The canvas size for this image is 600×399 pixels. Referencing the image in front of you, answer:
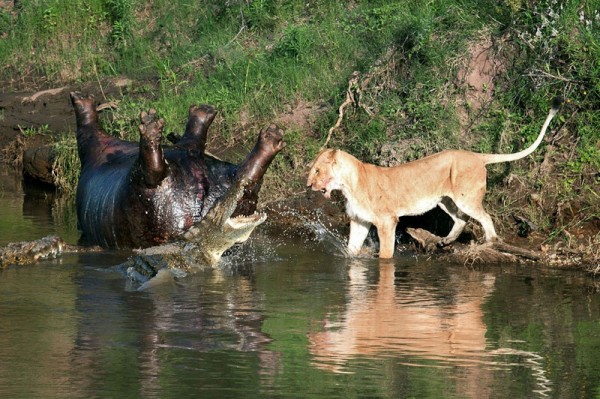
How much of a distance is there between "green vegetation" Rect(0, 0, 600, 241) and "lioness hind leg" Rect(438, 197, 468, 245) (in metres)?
0.40

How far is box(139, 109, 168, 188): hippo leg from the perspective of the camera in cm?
987

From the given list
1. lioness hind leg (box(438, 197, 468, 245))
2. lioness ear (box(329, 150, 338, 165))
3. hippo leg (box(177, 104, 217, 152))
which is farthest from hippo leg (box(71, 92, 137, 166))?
lioness hind leg (box(438, 197, 468, 245))

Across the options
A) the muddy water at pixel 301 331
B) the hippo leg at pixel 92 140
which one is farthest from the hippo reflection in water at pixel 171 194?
the hippo leg at pixel 92 140

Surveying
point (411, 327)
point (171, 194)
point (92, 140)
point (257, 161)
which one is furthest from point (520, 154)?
point (92, 140)

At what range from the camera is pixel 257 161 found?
10.2 m

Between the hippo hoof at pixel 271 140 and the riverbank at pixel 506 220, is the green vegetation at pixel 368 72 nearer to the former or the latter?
the riverbank at pixel 506 220

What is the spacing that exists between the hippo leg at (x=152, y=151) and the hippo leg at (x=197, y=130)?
901mm

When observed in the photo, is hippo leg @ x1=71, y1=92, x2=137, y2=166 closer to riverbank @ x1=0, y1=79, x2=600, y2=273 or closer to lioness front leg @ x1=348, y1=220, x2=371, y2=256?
riverbank @ x1=0, y1=79, x2=600, y2=273

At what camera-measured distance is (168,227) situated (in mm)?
10281

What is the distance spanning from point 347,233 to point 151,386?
18.3ft

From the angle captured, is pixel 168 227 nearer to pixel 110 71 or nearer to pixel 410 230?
pixel 410 230

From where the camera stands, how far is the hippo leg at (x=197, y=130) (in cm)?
1109

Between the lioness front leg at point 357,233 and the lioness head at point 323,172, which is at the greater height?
the lioness head at point 323,172

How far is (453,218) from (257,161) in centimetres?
219
